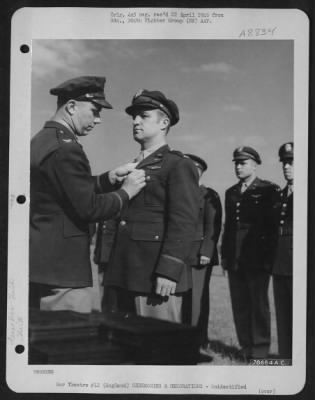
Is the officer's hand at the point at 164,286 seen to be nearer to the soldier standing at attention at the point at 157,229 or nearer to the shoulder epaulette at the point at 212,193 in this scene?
the soldier standing at attention at the point at 157,229

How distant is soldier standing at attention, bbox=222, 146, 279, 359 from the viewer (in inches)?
54.5

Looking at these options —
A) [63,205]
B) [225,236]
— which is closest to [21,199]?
[63,205]

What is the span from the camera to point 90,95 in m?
1.39

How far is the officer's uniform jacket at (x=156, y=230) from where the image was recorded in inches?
54.4

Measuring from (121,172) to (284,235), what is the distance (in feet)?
1.62

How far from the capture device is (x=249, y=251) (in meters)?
1.39

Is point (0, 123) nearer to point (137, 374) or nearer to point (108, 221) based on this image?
point (108, 221)

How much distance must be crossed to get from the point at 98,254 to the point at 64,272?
0.35ft

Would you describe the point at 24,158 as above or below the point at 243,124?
below

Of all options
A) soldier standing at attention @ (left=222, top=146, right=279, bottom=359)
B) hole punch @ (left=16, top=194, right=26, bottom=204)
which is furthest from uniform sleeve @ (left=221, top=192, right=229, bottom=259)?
hole punch @ (left=16, top=194, right=26, bottom=204)

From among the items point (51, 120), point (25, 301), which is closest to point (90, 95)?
point (51, 120)

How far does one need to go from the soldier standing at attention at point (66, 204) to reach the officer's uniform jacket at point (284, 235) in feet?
1.32

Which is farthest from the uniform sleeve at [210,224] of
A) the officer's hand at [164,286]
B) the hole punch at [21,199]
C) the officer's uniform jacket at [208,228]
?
the hole punch at [21,199]

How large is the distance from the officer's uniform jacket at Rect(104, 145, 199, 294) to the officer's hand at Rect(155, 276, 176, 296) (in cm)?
1
